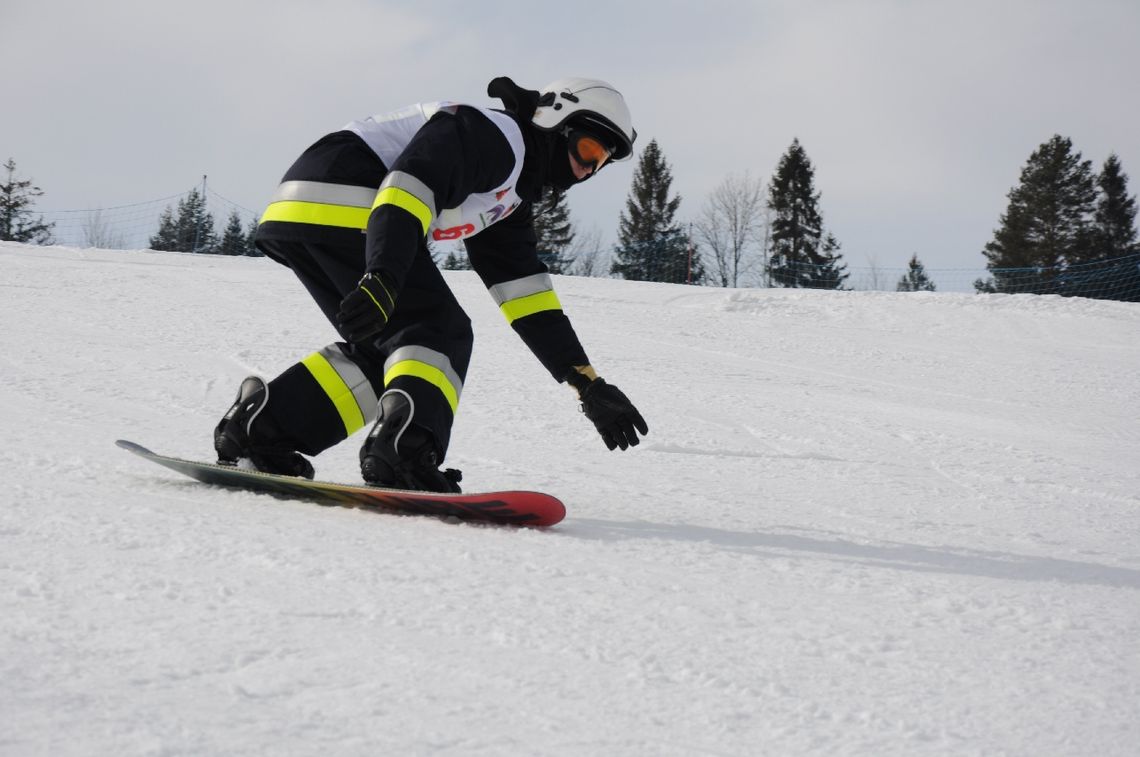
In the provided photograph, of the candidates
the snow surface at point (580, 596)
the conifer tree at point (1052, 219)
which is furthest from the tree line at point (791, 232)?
the snow surface at point (580, 596)

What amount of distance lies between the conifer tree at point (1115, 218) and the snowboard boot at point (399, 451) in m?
45.8

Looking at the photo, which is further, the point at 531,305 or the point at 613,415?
the point at 531,305

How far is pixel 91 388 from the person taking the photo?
195 inches

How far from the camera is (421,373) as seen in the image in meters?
2.80

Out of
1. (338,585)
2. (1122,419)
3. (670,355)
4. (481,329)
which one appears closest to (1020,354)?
(1122,419)

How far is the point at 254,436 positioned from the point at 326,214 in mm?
714

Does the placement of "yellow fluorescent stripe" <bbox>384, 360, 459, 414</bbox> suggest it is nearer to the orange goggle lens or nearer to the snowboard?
the snowboard

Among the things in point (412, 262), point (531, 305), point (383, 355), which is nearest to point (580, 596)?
point (412, 262)

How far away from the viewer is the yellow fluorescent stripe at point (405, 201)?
2.73 metres

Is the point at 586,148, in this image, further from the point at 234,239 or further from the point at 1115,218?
the point at 1115,218

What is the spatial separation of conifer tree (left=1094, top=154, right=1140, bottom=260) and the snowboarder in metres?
45.0

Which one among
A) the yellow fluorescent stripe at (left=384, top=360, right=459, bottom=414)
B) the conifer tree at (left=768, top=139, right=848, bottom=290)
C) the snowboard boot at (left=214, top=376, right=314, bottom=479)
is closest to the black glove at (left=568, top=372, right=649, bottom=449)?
the yellow fluorescent stripe at (left=384, top=360, right=459, bottom=414)

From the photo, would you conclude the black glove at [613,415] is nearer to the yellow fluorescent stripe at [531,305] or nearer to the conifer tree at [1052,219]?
the yellow fluorescent stripe at [531,305]

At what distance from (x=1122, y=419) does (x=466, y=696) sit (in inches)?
270
